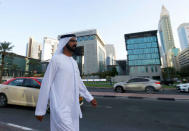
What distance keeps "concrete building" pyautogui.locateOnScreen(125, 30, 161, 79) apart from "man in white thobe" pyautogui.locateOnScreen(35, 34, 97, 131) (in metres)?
53.5

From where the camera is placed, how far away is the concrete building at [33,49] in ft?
451

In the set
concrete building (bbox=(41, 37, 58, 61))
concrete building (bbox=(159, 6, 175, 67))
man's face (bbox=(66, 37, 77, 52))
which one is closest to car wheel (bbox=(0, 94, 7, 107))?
man's face (bbox=(66, 37, 77, 52))

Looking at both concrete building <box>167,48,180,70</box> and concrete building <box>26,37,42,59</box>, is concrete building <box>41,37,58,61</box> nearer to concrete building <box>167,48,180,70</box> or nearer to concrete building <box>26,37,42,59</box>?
concrete building <box>26,37,42,59</box>

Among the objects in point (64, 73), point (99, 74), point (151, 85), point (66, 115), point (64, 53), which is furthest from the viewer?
point (99, 74)

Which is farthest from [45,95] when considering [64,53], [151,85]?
A: [151,85]

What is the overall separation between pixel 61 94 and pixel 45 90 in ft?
0.68

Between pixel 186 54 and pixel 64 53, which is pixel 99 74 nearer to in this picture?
pixel 64 53

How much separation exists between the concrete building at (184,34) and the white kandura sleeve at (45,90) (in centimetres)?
20293

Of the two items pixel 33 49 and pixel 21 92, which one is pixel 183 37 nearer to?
pixel 21 92

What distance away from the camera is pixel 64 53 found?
1.66 m

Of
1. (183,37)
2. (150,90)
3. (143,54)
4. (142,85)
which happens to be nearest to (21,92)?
(142,85)

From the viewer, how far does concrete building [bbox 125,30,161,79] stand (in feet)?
163

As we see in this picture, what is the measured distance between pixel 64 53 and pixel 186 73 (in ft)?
224

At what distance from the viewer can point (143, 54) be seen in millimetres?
52469
